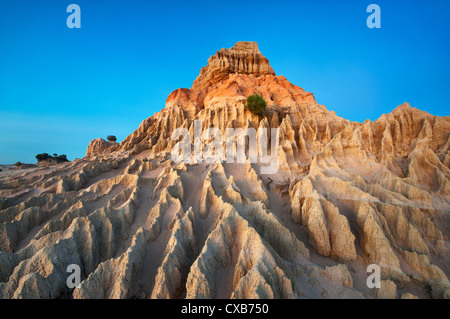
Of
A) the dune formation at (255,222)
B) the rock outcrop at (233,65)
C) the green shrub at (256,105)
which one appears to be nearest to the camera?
the dune formation at (255,222)

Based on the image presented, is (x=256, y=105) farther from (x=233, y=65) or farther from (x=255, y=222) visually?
(x=255, y=222)

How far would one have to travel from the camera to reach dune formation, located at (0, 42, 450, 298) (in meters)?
10.7

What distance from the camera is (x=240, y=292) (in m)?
9.14

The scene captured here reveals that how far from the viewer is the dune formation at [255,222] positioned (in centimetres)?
1074

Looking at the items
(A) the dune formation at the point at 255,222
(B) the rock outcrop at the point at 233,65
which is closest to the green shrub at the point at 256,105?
(A) the dune formation at the point at 255,222

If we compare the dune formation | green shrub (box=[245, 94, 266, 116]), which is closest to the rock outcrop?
green shrub (box=[245, 94, 266, 116])

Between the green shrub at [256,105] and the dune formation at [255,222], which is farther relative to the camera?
the green shrub at [256,105]

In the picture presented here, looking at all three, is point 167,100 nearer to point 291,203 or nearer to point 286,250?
point 291,203

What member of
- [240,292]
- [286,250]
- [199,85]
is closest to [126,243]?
[240,292]

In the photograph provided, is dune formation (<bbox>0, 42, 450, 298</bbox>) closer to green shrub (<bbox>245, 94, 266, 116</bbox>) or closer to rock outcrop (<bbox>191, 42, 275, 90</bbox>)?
green shrub (<bbox>245, 94, 266, 116</bbox>)

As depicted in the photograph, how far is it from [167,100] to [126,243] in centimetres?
2904

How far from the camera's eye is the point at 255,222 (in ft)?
47.8

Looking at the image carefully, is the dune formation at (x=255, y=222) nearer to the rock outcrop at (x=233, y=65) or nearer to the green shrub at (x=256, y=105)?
the green shrub at (x=256, y=105)
